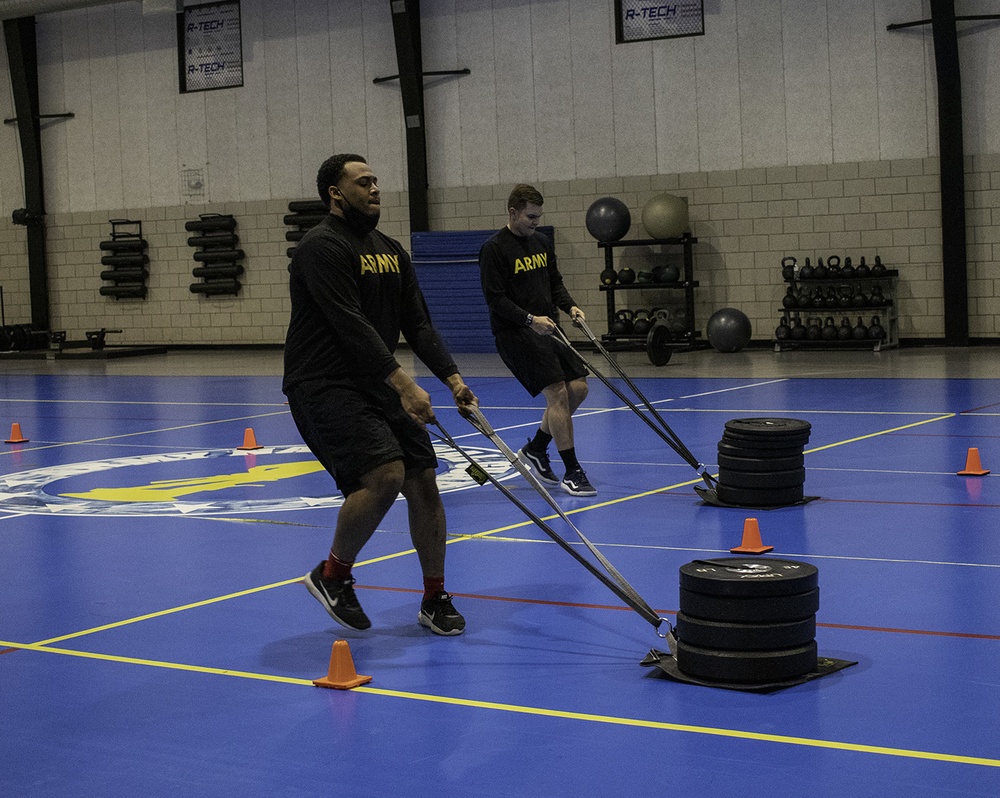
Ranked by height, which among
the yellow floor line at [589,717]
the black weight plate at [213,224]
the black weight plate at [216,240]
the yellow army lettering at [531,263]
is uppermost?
the black weight plate at [213,224]

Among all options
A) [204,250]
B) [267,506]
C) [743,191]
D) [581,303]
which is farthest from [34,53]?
[267,506]

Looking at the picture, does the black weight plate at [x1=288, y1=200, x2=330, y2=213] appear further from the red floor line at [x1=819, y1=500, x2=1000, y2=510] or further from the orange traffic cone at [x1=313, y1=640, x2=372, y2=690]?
the orange traffic cone at [x1=313, y1=640, x2=372, y2=690]

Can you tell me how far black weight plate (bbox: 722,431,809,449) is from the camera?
7672mm

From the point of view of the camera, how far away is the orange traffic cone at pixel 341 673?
469 cm

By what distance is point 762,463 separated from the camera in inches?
305

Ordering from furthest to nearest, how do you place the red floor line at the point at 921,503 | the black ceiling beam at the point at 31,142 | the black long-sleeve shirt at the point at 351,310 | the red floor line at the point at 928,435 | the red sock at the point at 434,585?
the black ceiling beam at the point at 31,142, the red floor line at the point at 928,435, the red floor line at the point at 921,503, the red sock at the point at 434,585, the black long-sleeve shirt at the point at 351,310

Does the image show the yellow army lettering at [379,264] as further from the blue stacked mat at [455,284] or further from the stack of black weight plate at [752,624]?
the blue stacked mat at [455,284]

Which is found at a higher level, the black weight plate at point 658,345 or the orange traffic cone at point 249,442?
the black weight plate at point 658,345

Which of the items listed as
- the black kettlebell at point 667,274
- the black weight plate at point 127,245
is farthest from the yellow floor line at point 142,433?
the black weight plate at point 127,245

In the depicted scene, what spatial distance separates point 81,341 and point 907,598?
2242 centimetres

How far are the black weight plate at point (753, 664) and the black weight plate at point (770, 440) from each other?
3.17 meters

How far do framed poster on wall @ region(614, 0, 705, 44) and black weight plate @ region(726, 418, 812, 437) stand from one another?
1358 cm

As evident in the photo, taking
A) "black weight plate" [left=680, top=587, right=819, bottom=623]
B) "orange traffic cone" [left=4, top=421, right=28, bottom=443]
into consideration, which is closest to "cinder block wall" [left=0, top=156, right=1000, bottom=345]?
"orange traffic cone" [left=4, top=421, right=28, bottom=443]

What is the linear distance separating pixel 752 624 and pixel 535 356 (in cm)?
442
